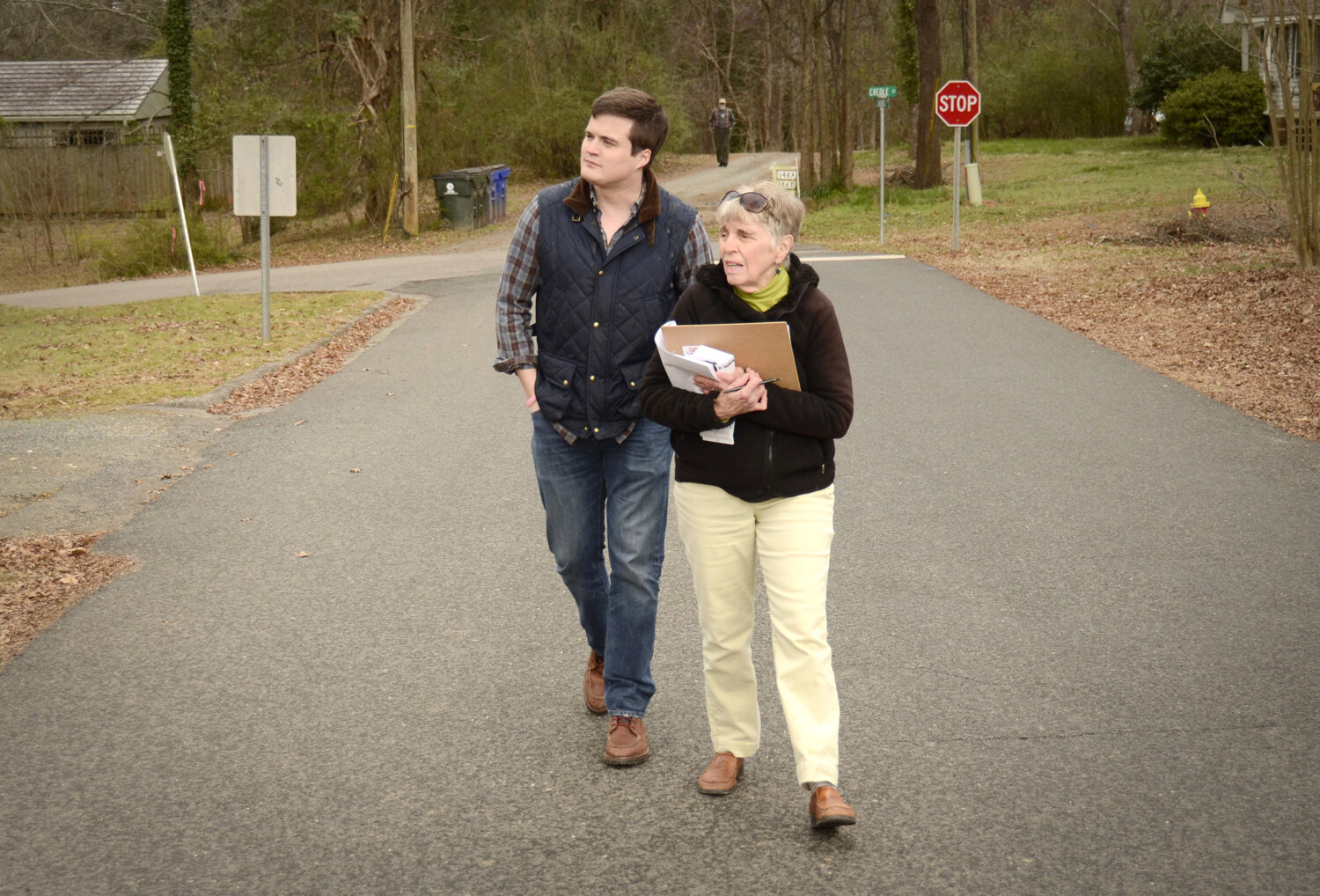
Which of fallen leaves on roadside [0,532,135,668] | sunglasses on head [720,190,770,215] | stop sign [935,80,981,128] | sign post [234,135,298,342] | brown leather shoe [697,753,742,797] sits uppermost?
stop sign [935,80,981,128]

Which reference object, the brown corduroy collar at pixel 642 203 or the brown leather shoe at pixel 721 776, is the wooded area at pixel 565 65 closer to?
the brown corduroy collar at pixel 642 203

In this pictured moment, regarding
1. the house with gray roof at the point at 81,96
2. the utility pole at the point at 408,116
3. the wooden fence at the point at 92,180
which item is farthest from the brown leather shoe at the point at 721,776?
the house with gray roof at the point at 81,96

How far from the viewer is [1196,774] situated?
3.94 meters

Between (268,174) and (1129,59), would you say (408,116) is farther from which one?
(1129,59)

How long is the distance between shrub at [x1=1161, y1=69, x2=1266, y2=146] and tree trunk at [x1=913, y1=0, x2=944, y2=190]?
963cm

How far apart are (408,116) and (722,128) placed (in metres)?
20.4

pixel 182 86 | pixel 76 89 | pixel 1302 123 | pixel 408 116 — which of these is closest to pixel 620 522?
pixel 1302 123

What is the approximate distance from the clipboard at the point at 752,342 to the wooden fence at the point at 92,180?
90.0ft

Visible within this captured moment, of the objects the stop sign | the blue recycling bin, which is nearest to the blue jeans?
the stop sign

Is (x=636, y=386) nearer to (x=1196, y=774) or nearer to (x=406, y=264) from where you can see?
(x=1196, y=774)

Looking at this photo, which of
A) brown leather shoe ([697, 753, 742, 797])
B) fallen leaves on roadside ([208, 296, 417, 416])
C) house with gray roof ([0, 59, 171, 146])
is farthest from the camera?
house with gray roof ([0, 59, 171, 146])

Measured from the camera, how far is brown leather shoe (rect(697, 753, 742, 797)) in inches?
152

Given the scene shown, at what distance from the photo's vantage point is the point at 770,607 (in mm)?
3684

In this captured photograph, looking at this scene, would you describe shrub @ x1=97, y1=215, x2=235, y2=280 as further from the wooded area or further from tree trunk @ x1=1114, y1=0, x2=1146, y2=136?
tree trunk @ x1=1114, y1=0, x2=1146, y2=136
